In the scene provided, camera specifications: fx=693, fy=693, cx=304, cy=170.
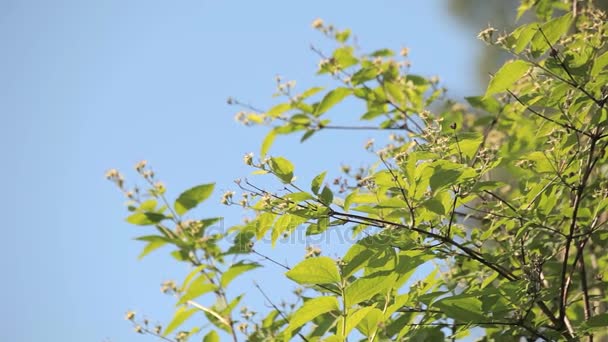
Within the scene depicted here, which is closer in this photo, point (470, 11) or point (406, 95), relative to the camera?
point (406, 95)

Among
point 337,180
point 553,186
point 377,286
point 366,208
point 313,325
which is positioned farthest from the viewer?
point 313,325

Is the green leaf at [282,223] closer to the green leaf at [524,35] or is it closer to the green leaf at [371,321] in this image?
the green leaf at [371,321]

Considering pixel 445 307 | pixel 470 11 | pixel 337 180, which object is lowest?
pixel 445 307

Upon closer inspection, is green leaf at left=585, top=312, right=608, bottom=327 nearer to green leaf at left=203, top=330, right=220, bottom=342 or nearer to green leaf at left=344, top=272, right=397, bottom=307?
green leaf at left=344, top=272, right=397, bottom=307

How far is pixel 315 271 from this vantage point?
5.74 feet

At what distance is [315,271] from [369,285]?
145 millimetres

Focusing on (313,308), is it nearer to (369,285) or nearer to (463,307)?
(369,285)

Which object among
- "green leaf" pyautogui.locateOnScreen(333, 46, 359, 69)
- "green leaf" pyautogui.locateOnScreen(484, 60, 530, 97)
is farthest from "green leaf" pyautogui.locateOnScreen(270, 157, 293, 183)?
"green leaf" pyautogui.locateOnScreen(333, 46, 359, 69)

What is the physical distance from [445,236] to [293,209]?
0.43 metres

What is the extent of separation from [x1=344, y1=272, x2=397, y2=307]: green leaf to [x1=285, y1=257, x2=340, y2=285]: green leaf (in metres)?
0.05

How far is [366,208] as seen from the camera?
190cm

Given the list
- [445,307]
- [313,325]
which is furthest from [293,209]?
[313,325]

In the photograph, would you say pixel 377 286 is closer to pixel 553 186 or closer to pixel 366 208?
pixel 366 208

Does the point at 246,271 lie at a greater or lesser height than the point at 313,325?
greater
